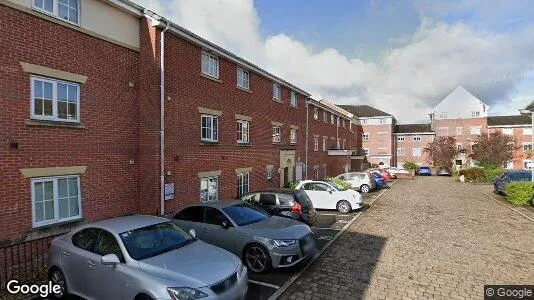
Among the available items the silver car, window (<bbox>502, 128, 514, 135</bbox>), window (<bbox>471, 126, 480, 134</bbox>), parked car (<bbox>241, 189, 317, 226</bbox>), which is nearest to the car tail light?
parked car (<bbox>241, 189, 317, 226</bbox>)

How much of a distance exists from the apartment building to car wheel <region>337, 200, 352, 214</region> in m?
5.03

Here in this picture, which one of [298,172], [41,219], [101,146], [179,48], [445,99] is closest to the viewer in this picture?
[41,219]

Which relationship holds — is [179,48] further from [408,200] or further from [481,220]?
[408,200]

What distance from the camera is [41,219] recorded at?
859 cm

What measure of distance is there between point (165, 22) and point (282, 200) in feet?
24.5

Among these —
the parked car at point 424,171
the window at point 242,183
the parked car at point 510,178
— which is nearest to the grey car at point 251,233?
the window at point 242,183

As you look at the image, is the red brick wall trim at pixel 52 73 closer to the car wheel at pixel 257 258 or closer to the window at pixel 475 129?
the car wheel at pixel 257 258

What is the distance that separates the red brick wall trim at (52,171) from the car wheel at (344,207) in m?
11.5

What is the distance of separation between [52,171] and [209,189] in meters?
6.75

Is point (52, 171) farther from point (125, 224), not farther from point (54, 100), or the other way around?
point (125, 224)

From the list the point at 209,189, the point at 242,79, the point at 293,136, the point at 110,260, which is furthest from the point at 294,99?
the point at 110,260

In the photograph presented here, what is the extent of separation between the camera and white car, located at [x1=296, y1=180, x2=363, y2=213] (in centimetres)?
1644

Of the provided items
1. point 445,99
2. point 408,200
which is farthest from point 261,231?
point 445,99

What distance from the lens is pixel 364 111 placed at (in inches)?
2384
